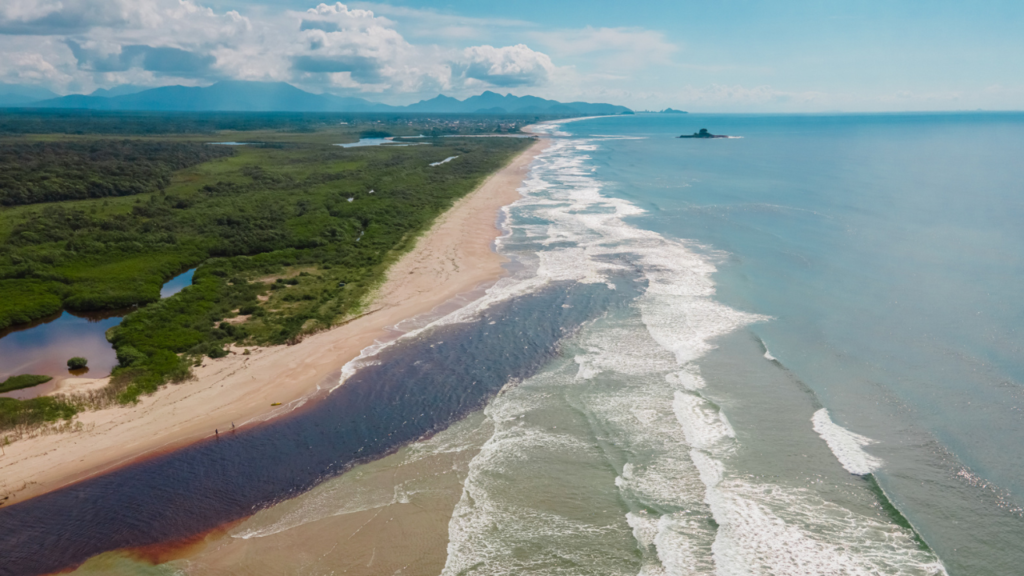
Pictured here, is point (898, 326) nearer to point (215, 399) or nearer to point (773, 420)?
point (773, 420)

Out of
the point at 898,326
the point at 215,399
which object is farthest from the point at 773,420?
the point at 215,399

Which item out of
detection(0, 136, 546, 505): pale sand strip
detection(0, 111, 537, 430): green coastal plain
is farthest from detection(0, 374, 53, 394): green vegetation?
detection(0, 136, 546, 505): pale sand strip

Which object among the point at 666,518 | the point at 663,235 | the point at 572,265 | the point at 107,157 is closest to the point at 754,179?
the point at 663,235

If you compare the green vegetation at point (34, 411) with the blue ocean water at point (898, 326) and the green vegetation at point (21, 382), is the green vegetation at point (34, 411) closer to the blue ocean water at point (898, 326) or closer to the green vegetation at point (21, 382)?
the green vegetation at point (21, 382)

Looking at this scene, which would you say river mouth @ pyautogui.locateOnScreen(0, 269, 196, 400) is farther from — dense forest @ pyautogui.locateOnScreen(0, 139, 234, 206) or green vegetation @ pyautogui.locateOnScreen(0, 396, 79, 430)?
dense forest @ pyautogui.locateOnScreen(0, 139, 234, 206)

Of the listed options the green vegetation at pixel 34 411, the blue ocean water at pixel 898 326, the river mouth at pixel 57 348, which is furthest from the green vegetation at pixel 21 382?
Result: the blue ocean water at pixel 898 326

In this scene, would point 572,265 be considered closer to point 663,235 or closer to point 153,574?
point 663,235
